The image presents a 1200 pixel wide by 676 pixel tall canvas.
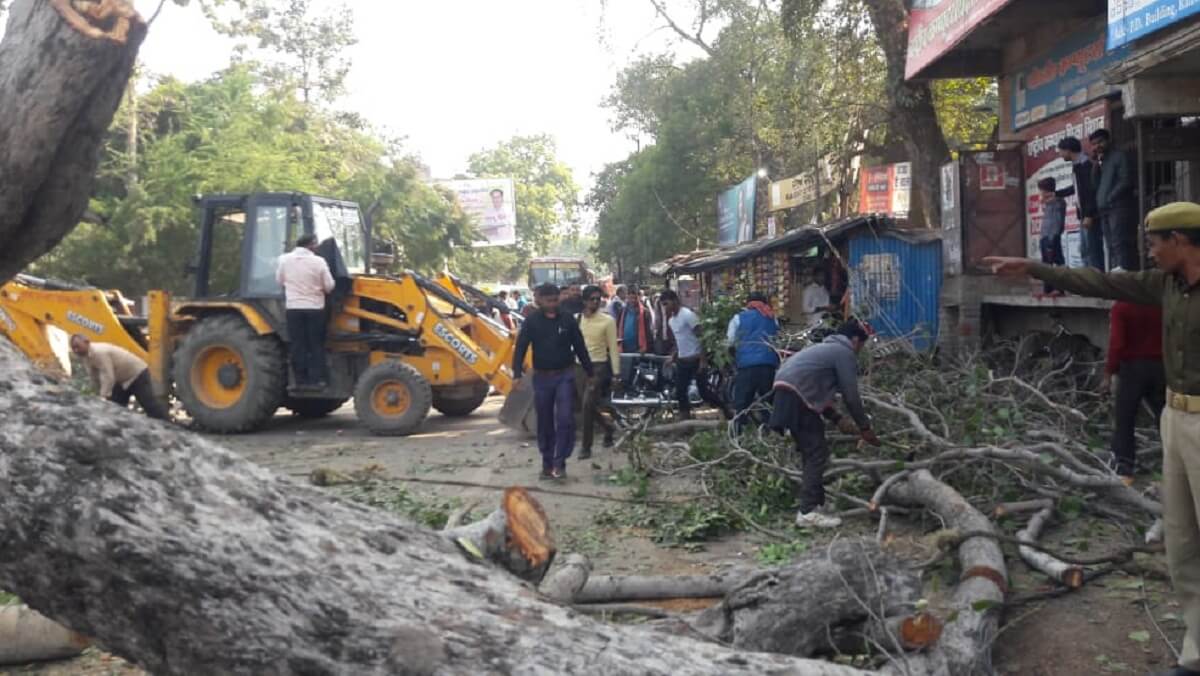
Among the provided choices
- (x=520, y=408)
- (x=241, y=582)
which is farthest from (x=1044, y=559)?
(x=520, y=408)

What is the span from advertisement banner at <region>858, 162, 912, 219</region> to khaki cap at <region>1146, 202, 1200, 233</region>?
17.4 m

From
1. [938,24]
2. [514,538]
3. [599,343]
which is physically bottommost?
[514,538]

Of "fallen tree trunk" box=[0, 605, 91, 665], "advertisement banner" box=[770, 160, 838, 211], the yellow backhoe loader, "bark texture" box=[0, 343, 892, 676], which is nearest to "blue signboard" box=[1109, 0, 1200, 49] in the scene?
the yellow backhoe loader

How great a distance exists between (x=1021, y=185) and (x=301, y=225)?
345 inches

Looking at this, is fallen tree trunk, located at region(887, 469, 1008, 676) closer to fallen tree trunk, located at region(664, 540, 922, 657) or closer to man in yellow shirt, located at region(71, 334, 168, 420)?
fallen tree trunk, located at region(664, 540, 922, 657)

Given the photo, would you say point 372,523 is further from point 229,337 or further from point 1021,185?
point 1021,185

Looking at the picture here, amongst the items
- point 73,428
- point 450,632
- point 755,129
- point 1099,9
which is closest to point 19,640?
point 73,428

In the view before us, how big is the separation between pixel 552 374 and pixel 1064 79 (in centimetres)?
771

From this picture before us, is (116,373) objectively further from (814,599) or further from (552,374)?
(814,599)

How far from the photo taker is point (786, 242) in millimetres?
16719

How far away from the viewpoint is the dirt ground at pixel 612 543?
477 centimetres

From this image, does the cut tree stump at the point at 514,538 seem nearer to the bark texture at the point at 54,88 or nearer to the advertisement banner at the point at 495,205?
the bark texture at the point at 54,88

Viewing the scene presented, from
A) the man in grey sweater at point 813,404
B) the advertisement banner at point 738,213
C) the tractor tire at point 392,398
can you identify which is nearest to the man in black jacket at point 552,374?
the man in grey sweater at point 813,404

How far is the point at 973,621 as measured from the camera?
176 inches
